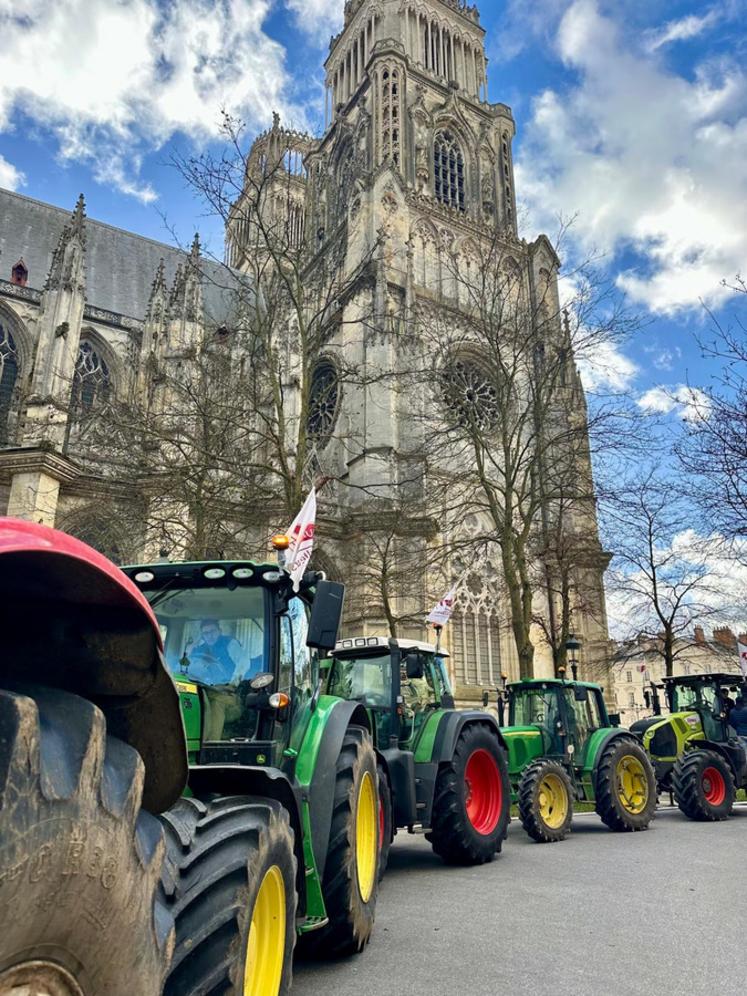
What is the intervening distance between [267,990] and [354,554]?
677 inches

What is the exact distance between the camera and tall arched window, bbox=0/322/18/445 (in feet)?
73.1

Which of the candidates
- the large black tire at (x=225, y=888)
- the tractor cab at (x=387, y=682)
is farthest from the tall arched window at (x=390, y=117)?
the large black tire at (x=225, y=888)

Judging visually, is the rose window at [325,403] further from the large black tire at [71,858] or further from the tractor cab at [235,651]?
the large black tire at [71,858]

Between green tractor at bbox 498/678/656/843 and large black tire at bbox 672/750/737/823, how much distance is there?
97cm

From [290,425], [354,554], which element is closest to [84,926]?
[354,554]

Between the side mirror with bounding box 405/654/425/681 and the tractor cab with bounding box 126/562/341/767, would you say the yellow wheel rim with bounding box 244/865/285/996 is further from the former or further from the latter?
the side mirror with bounding box 405/654/425/681

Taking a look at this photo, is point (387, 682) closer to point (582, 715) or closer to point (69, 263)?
point (582, 715)

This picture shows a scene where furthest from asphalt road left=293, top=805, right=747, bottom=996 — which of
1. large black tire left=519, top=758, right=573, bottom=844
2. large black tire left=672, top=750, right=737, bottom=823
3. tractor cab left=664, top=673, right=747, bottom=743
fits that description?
tractor cab left=664, top=673, right=747, bottom=743

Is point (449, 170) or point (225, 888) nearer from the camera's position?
point (225, 888)

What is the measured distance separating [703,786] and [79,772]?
1053 cm

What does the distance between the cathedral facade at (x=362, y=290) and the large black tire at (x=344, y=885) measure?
37.6 ft

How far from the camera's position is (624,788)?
8883 mm

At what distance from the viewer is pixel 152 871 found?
1.61 metres

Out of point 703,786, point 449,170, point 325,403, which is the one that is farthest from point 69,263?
point 703,786
